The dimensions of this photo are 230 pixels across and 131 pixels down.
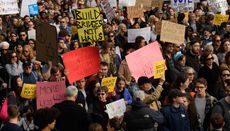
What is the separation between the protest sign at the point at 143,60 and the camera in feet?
40.9

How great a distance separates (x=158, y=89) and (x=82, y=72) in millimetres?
1411

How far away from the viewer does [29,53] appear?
1308 centimetres

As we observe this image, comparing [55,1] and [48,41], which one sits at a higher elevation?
[48,41]

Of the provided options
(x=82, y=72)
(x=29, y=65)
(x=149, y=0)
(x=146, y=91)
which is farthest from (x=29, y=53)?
(x=149, y=0)

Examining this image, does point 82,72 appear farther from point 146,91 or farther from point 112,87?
point 146,91

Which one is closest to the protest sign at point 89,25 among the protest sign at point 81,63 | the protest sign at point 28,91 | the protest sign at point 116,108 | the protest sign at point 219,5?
the protest sign at point 81,63

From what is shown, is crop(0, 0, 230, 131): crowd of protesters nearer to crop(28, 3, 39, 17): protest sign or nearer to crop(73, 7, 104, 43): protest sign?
crop(73, 7, 104, 43): protest sign

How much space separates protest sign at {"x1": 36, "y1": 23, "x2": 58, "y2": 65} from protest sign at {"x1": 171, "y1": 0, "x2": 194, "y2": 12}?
29.8 ft

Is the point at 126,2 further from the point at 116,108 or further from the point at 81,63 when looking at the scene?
the point at 116,108

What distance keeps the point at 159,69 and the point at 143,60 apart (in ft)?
2.26

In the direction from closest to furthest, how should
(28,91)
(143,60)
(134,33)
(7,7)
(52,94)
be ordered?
(52,94), (28,91), (143,60), (134,33), (7,7)

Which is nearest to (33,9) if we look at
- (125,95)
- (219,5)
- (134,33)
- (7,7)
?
(7,7)

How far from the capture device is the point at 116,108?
1040 cm

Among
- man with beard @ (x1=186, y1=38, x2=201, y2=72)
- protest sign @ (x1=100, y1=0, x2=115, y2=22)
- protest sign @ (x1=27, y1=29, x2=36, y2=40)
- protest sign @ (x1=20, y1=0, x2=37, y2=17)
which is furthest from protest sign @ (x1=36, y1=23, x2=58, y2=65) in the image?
protest sign @ (x1=20, y1=0, x2=37, y2=17)
